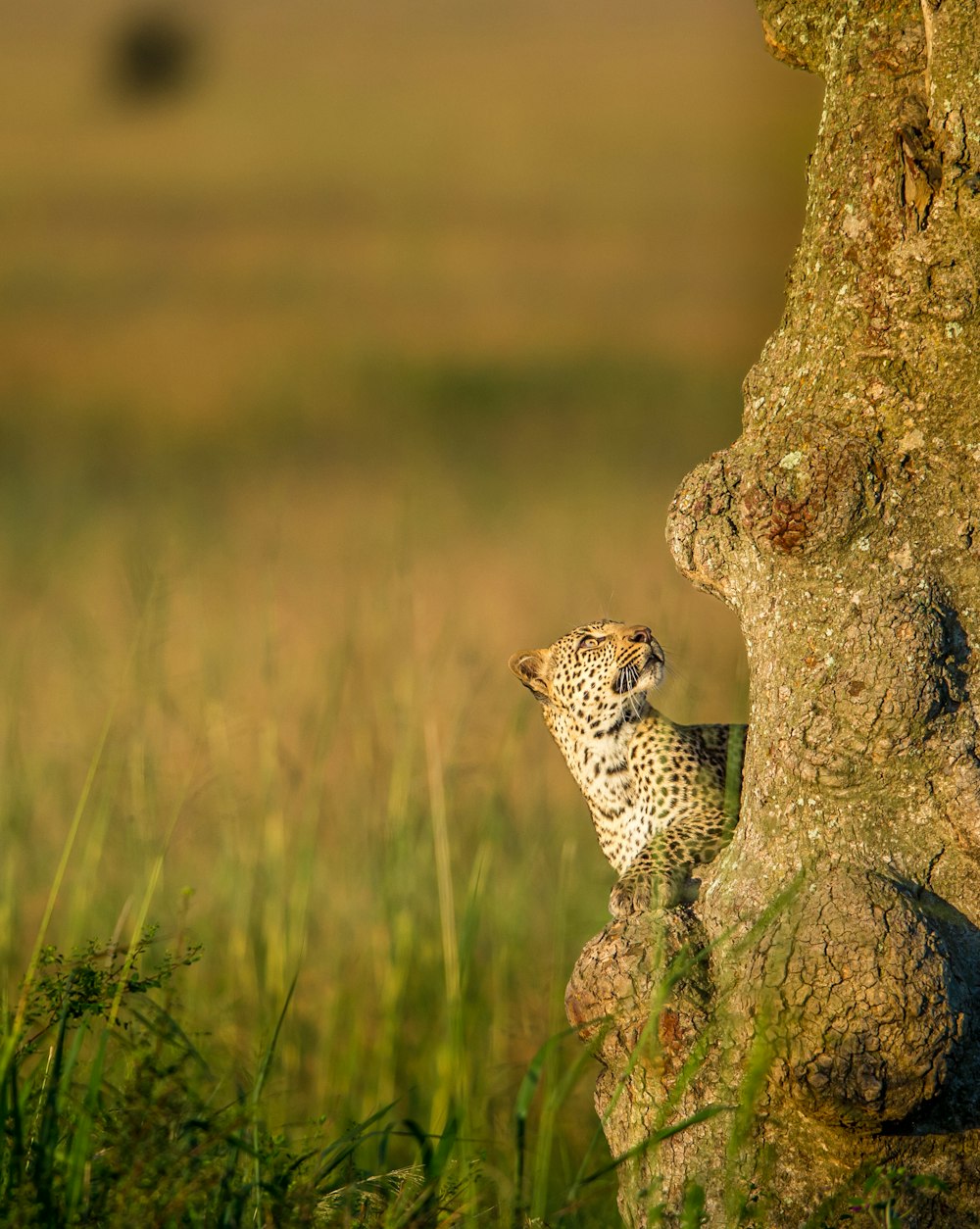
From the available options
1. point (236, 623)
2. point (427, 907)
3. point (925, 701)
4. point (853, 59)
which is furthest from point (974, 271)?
point (236, 623)

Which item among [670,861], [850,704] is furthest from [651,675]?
[850,704]

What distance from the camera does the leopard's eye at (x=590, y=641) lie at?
5.21 m

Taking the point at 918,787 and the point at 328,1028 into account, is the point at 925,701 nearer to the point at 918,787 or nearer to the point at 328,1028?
the point at 918,787

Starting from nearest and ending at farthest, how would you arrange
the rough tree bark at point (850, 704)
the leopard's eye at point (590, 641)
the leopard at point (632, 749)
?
the rough tree bark at point (850, 704)
the leopard at point (632, 749)
the leopard's eye at point (590, 641)

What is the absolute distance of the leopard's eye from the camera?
5207 millimetres

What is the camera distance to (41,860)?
24.6ft

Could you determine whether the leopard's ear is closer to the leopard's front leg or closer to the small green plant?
the leopard's front leg

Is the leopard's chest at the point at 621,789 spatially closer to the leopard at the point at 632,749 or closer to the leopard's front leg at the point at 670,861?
the leopard at the point at 632,749

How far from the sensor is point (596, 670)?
515 cm

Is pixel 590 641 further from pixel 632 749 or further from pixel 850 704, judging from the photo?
pixel 850 704

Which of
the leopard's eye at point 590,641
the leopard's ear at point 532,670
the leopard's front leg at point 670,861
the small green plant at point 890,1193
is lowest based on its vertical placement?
the small green plant at point 890,1193

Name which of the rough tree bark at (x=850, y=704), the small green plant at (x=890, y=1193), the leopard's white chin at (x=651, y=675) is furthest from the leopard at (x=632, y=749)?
the small green plant at (x=890, y=1193)

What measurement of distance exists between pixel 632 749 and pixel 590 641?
52 cm

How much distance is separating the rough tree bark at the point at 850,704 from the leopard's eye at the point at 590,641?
5.11 feet
